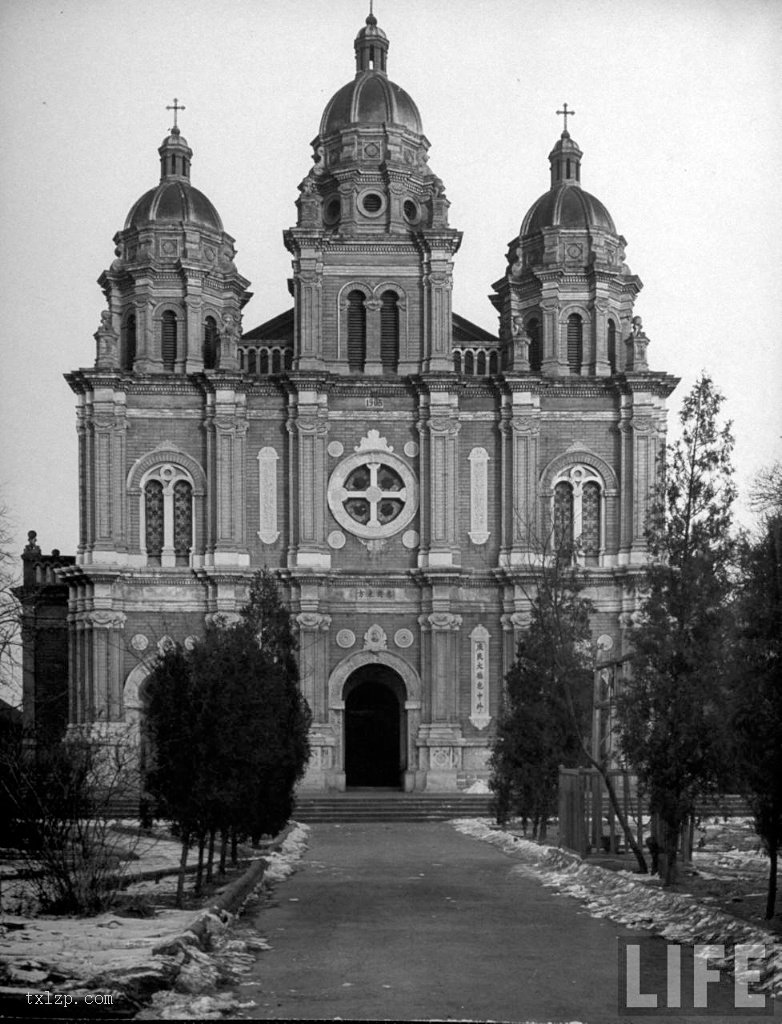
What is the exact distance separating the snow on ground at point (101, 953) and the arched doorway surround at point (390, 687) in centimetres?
2829

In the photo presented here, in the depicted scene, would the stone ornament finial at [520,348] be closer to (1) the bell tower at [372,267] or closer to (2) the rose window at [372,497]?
(1) the bell tower at [372,267]

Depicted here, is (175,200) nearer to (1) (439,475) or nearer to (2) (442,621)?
(1) (439,475)

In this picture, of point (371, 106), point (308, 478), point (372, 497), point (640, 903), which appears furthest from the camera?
point (371, 106)

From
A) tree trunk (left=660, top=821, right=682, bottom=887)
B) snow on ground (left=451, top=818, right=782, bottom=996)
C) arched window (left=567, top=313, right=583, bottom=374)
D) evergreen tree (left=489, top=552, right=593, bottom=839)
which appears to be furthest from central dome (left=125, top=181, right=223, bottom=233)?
tree trunk (left=660, top=821, right=682, bottom=887)

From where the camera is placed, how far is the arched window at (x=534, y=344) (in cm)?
4925

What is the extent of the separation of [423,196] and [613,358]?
25.0ft

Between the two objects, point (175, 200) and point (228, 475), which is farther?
point (175, 200)

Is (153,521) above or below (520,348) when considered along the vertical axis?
below

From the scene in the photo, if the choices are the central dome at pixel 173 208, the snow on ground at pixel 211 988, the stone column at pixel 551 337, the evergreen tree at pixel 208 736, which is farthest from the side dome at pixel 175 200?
the snow on ground at pixel 211 988

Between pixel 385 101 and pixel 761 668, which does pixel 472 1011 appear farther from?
pixel 385 101

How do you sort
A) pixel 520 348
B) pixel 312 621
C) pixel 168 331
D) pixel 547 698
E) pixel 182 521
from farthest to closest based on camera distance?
pixel 168 331, pixel 520 348, pixel 182 521, pixel 312 621, pixel 547 698

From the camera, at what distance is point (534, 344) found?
163 feet

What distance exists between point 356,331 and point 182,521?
758cm

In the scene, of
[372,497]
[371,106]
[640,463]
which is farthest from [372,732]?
[371,106]
